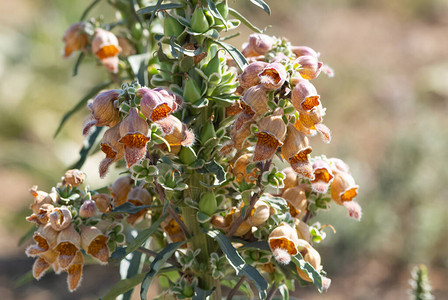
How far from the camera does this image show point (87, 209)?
1.28m

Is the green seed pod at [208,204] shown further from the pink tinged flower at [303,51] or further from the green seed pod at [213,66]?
the pink tinged flower at [303,51]

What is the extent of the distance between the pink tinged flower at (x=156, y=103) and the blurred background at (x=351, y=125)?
143cm

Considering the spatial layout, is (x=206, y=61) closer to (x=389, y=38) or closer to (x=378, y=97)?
(x=378, y=97)

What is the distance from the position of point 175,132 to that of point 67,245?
428mm

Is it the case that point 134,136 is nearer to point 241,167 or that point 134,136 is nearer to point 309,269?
point 241,167

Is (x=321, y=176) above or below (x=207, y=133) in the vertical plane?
below

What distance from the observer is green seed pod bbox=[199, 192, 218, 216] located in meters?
1.31

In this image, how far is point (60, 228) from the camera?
4.13 feet

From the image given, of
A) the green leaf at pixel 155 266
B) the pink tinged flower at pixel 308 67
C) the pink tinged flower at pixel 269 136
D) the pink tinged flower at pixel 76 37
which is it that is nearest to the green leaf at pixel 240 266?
the green leaf at pixel 155 266

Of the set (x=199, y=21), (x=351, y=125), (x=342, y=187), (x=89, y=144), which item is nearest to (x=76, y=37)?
(x=89, y=144)

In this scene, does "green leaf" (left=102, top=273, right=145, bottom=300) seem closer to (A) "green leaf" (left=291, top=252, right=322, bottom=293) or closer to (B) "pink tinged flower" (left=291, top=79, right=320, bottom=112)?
(A) "green leaf" (left=291, top=252, right=322, bottom=293)

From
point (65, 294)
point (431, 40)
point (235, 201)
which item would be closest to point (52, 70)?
point (65, 294)

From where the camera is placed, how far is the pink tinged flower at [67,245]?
Result: 1.26 m

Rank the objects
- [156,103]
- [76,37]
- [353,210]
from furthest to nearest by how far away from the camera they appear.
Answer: [76,37] → [353,210] → [156,103]
